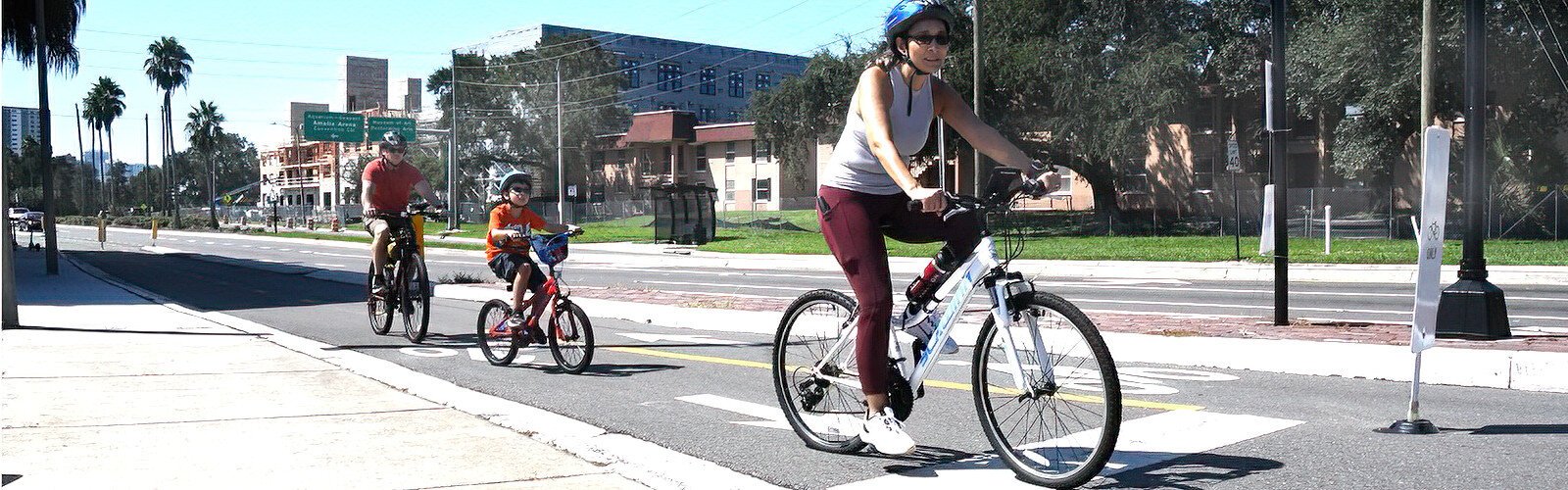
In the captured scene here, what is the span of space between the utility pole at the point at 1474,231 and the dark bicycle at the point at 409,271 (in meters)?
7.73

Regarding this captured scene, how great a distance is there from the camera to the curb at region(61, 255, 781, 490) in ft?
16.4

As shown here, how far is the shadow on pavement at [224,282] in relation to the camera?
18266 mm

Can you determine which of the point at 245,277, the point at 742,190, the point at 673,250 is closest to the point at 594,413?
the point at 245,277

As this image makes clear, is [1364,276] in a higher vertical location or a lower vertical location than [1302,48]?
lower

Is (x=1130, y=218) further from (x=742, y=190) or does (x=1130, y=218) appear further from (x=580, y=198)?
(x=580, y=198)

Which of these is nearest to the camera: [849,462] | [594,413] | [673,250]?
[849,462]

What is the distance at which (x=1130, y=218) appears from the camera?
150ft

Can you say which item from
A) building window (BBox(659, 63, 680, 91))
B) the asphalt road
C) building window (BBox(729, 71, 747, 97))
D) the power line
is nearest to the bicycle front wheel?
the asphalt road

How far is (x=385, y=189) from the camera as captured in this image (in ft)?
36.6

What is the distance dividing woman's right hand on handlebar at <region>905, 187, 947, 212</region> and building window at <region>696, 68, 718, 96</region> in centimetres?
11196

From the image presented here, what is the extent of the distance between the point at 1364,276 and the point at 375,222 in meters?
16.0

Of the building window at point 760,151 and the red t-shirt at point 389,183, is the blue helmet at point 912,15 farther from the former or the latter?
the building window at point 760,151

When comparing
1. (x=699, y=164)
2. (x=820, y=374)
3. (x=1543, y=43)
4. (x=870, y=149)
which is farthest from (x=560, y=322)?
(x=699, y=164)

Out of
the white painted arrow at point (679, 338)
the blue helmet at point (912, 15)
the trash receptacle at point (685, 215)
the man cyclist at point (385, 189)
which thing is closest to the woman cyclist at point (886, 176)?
the blue helmet at point (912, 15)
